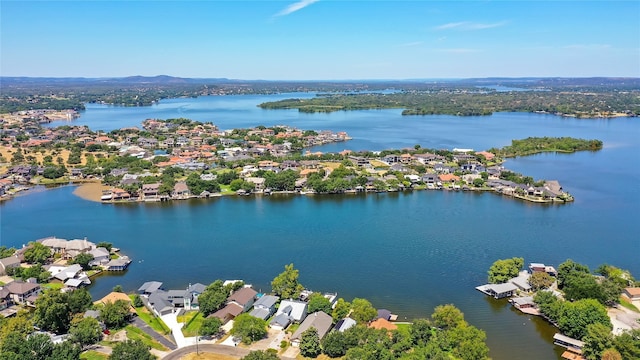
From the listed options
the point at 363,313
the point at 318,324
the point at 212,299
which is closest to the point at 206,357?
the point at 212,299

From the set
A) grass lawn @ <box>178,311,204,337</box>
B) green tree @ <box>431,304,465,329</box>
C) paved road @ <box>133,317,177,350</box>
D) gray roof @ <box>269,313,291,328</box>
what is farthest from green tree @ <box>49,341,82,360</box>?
green tree @ <box>431,304,465,329</box>

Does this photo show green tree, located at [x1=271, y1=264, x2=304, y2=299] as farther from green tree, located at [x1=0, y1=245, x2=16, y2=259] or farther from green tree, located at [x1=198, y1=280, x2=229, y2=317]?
green tree, located at [x1=0, y1=245, x2=16, y2=259]

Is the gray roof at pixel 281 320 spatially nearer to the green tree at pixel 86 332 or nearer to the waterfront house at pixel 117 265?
the green tree at pixel 86 332

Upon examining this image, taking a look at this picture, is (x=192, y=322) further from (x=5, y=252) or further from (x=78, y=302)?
(x=5, y=252)

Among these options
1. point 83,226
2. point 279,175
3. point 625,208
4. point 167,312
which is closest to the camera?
point 167,312

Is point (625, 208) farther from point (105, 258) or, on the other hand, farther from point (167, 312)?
point (105, 258)

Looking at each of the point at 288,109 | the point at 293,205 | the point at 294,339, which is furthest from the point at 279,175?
the point at 288,109
